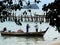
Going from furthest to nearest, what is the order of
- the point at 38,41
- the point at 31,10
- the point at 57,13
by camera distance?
the point at 38,41 → the point at 31,10 → the point at 57,13

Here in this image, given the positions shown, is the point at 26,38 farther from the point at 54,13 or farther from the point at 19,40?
the point at 54,13

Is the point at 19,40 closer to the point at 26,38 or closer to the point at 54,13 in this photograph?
the point at 26,38

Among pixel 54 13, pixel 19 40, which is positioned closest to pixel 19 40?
pixel 19 40

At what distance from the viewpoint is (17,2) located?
2324 mm

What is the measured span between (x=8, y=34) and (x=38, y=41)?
0.39 m

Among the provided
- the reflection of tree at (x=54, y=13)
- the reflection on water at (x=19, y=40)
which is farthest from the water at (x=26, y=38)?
the reflection of tree at (x=54, y=13)

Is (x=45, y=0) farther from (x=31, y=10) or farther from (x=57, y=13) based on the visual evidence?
(x=57, y=13)

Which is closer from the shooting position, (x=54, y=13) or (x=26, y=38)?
(x=54, y=13)

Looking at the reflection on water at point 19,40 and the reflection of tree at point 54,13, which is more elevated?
the reflection of tree at point 54,13

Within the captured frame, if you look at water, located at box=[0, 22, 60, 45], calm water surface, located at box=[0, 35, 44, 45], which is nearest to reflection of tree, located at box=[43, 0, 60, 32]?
water, located at box=[0, 22, 60, 45]

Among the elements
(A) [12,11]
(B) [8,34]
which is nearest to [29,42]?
(B) [8,34]

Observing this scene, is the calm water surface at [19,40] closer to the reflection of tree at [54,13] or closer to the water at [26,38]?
the water at [26,38]

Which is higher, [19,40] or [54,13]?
[54,13]

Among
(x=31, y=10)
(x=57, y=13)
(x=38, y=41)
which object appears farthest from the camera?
(x=38, y=41)
